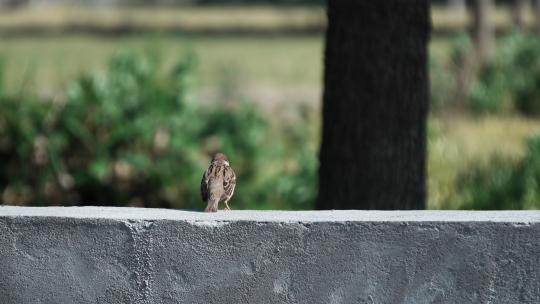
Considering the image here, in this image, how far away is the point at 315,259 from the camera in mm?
3971

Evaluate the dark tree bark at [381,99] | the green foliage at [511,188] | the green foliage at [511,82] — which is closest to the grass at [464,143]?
the green foliage at [511,188]

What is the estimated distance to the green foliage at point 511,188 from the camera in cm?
812

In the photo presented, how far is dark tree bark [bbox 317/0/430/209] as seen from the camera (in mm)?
6062

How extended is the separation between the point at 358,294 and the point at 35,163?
5.38 m

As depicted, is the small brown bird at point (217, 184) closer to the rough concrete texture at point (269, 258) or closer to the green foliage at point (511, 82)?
the rough concrete texture at point (269, 258)

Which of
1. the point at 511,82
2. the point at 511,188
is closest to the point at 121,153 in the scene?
the point at 511,188

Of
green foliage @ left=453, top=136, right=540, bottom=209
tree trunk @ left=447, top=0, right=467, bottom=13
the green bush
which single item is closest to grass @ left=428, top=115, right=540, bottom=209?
green foliage @ left=453, top=136, right=540, bottom=209

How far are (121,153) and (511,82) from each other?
7.51m

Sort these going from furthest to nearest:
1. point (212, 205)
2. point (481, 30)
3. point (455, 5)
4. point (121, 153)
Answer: point (455, 5)
point (481, 30)
point (121, 153)
point (212, 205)

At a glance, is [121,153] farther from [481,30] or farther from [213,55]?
[213,55]

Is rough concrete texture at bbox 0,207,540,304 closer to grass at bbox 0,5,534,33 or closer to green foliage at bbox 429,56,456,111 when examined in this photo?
green foliage at bbox 429,56,456,111

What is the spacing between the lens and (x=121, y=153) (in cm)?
897

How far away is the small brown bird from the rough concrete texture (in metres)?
0.58

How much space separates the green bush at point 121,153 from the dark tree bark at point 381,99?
8.79 ft
